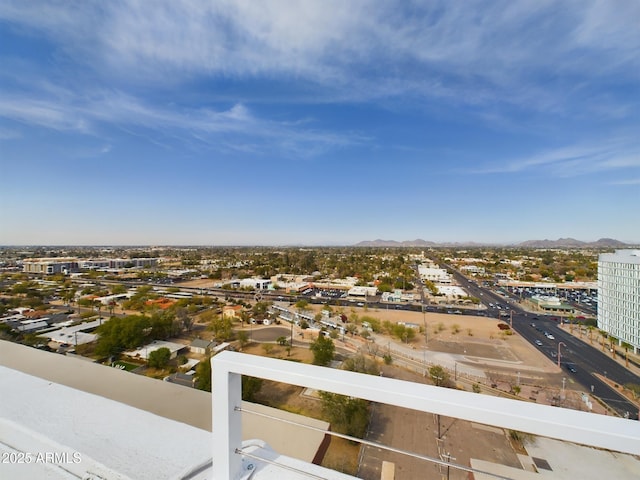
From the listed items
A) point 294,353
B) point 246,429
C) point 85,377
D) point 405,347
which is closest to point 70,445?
point 246,429

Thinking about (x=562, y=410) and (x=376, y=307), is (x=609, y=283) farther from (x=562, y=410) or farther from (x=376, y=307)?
(x=562, y=410)

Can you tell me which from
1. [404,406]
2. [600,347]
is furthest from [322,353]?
[600,347]

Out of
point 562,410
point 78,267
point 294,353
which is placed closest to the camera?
point 562,410

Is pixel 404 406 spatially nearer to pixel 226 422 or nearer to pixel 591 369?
pixel 226 422

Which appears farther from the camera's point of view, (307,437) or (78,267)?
(78,267)

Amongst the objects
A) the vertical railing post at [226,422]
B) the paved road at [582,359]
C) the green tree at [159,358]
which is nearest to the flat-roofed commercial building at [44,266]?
the green tree at [159,358]

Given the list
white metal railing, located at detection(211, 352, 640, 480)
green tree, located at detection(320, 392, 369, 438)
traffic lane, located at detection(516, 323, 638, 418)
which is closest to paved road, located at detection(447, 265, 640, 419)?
traffic lane, located at detection(516, 323, 638, 418)
